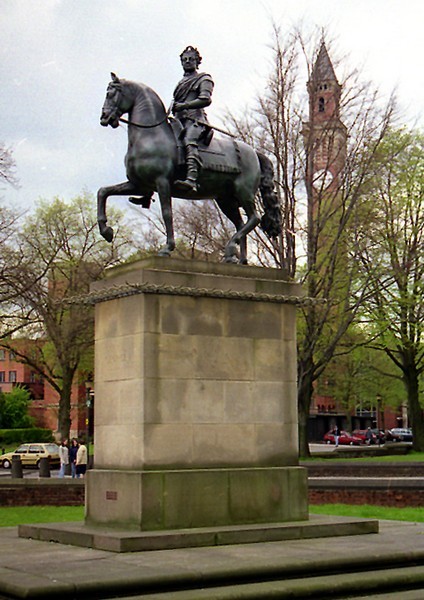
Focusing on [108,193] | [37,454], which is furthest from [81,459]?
[108,193]

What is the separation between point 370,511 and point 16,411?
64.3 meters

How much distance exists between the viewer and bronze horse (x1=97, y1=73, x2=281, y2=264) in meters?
13.5

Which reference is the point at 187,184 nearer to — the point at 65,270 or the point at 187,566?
the point at 187,566

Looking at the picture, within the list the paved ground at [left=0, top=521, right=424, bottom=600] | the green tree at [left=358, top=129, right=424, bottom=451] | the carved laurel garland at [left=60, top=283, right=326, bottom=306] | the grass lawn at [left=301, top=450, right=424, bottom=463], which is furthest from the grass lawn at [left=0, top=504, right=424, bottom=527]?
the green tree at [left=358, top=129, right=424, bottom=451]

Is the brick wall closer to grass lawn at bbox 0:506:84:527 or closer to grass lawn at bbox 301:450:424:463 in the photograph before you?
grass lawn at bbox 0:506:84:527

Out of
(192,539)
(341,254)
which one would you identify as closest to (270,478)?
(192,539)

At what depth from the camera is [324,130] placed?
32.9 metres

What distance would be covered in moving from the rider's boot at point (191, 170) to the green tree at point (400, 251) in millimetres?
28258

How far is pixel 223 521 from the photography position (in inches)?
492

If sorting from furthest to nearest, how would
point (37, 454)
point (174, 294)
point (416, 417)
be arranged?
1. point (37, 454)
2. point (416, 417)
3. point (174, 294)

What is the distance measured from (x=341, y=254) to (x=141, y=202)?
23.1m

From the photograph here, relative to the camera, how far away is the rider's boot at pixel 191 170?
44.0ft

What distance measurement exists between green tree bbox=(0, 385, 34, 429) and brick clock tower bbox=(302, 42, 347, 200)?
50577 mm

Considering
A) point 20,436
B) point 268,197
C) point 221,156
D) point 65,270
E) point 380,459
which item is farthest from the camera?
point 20,436
